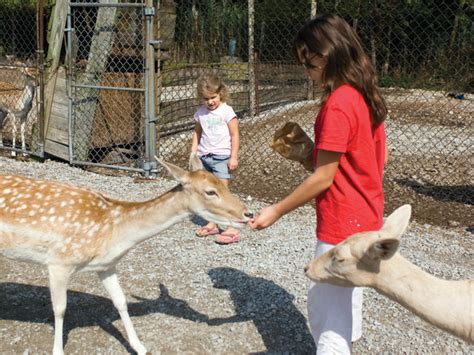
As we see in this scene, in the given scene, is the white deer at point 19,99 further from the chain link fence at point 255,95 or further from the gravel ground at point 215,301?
the gravel ground at point 215,301

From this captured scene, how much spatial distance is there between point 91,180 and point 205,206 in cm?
457

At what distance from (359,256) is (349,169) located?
1.41 ft

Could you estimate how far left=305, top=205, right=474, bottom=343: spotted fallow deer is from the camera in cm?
246

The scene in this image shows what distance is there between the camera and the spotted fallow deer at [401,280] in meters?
2.46

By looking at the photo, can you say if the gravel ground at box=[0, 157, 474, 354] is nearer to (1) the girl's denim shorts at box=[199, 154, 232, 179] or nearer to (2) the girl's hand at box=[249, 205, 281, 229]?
(1) the girl's denim shorts at box=[199, 154, 232, 179]

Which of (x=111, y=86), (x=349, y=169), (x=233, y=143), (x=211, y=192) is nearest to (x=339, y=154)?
(x=349, y=169)

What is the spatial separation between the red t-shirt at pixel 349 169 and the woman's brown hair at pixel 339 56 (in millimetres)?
49

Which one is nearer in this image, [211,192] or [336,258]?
[336,258]

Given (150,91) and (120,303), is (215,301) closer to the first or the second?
(120,303)

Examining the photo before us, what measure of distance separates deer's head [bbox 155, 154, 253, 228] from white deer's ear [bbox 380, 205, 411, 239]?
3.10 feet

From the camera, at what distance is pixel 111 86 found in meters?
7.98

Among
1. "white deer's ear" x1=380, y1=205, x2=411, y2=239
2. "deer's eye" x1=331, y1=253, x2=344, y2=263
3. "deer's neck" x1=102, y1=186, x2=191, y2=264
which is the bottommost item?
"deer's neck" x1=102, y1=186, x2=191, y2=264

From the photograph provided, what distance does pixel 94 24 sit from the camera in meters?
8.15

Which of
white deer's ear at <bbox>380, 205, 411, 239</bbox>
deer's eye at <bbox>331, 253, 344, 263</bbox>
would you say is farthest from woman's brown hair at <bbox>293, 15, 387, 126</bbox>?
deer's eye at <bbox>331, 253, 344, 263</bbox>
